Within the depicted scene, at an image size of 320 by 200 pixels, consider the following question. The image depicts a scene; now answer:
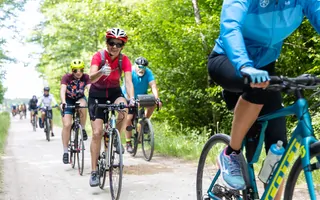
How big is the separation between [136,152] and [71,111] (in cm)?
202

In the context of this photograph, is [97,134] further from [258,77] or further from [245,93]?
[258,77]

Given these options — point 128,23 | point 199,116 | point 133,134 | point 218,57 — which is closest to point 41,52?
point 128,23

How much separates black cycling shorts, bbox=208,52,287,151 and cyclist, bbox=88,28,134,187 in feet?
8.51

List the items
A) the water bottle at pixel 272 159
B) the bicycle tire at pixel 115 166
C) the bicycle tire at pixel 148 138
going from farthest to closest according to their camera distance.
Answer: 1. the bicycle tire at pixel 148 138
2. the bicycle tire at pixel 115 166
3. the water bottle at pixel 272 159

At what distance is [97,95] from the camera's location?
6.11m

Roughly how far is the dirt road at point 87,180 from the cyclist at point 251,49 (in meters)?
2.56

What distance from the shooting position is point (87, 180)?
677 centimetres

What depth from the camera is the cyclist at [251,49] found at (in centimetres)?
256

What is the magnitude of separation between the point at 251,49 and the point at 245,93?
1.02ft

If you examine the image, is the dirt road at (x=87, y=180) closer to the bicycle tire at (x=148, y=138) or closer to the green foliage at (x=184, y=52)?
the bicycle tire at (x=148, y=138)

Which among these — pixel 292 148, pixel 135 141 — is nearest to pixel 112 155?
pixel 292 148

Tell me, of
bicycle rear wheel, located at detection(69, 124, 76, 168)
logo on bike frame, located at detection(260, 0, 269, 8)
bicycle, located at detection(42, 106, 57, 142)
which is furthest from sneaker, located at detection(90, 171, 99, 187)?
bicycle, located at detection(42, 106, 57, 142)

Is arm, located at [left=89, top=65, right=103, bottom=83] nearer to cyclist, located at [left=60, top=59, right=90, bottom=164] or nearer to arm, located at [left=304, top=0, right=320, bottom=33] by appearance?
cyclist, located at [left=60, top=59, right=90, bottom=164]

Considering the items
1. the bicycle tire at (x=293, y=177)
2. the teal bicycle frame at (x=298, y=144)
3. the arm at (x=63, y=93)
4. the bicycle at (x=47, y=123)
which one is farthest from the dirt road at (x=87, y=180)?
the bicycle at (x=47, y=123)
